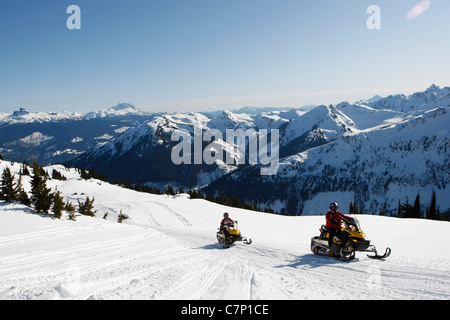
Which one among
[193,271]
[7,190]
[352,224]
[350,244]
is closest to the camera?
[193,271]

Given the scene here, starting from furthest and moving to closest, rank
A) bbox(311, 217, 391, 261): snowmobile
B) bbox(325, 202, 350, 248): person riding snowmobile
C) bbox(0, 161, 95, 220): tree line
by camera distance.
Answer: bbox(0, 161, 95, 220): tree line < bbox(325, 202, 350, 248): person riding snowmobile < bbox(311, 217, 391, 261): snowmobile

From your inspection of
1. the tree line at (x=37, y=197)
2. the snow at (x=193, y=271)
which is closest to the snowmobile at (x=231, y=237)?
the snow at (x=193, y=271)

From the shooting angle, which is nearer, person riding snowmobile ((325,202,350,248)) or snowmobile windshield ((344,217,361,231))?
snowmobile windshield ((344,217,361,231))

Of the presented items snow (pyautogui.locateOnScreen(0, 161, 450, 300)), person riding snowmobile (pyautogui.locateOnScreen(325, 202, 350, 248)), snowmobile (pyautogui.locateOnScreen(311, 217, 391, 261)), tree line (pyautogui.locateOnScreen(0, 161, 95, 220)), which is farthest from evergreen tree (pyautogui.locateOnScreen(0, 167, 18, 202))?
snowmobile (pyautogui.locateOnScreen(311, 217, 391, 261))

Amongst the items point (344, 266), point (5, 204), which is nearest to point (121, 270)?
point (344, 266)

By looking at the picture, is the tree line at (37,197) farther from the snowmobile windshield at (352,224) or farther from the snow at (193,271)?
the snowmobile windshield at (352,224)

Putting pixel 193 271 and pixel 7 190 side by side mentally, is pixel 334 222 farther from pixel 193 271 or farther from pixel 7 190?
pixel 7 190

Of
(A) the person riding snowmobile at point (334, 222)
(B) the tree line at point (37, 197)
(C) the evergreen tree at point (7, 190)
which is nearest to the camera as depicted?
(A) the person riding snowmobile at point (334, 222)

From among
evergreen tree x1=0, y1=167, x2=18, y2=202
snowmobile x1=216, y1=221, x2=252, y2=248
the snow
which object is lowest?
snowmobile x1=216, y1=221, x2=252, y2=248

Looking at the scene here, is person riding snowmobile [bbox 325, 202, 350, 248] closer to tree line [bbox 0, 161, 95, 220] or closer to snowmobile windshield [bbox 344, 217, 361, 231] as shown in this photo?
snowmobile windshield [bbox 344, 217, 361, 231]

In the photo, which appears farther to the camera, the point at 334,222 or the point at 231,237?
the point at 231,237

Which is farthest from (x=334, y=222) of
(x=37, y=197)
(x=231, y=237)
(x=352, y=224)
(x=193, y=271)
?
(x=37, y=197)

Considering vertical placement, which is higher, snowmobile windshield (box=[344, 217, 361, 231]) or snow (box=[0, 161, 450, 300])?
snowmobile windshield (box=[344, 217, 361, 231])
